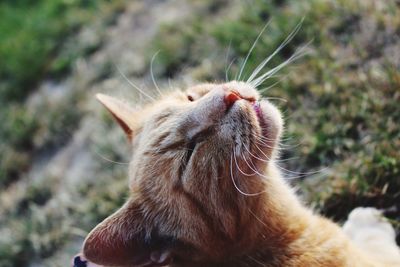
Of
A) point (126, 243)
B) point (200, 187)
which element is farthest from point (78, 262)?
point (200, 187)

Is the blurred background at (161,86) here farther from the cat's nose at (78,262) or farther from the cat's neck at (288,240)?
the cat's nose at (78,262)

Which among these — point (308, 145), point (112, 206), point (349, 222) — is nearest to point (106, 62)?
point (112, 206)

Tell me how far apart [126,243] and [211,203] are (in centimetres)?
41

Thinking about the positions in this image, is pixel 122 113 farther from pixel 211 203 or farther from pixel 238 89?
pixel 211 203

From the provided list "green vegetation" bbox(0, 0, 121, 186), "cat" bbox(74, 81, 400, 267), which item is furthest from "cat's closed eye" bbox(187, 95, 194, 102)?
"green vegetation" bbox(0, 0, 121, 186)

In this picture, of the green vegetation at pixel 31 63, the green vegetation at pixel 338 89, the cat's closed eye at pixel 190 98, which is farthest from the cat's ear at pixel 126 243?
the green vegetation at pixel 31 63

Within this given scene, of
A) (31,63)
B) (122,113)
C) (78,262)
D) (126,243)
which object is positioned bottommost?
(78,262)

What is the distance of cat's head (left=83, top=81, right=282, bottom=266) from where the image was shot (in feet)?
7.99

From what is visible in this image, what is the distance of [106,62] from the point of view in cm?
583

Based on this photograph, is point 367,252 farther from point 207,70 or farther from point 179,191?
point 207,70

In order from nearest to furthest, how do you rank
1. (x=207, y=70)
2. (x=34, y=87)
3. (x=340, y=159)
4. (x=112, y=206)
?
(x=340, y=159)
(x=112, y=206)
(x=207, y=70)
(x=34, y=87)

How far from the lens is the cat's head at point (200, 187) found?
2.44m

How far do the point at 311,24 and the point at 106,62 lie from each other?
95.5 inches

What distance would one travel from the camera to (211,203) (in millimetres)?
2439
